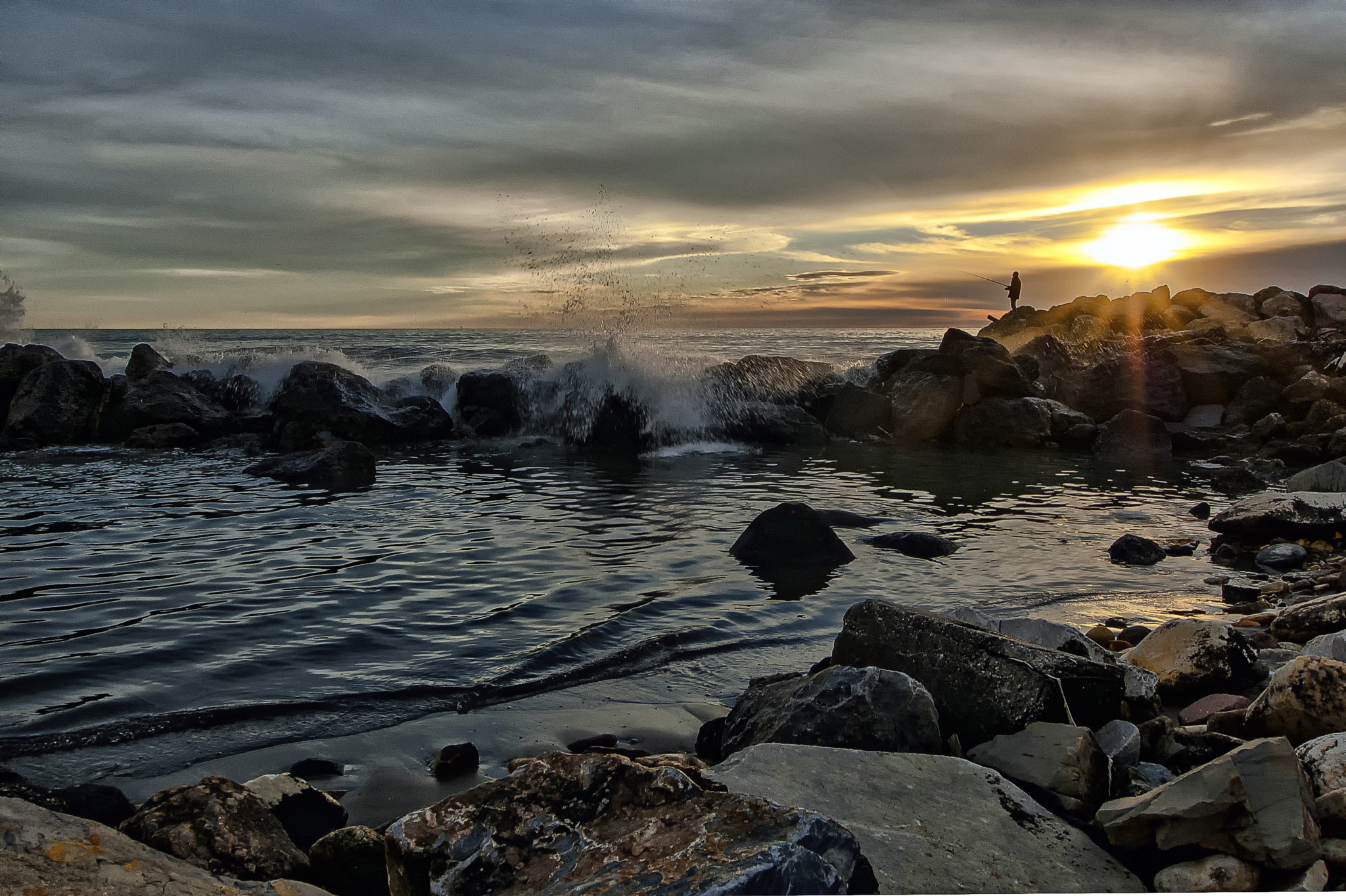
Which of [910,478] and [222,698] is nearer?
[222,698]

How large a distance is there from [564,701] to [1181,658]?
125 inches

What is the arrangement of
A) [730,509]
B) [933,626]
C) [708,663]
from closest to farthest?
[933,626]
[708,663]
[730,509]

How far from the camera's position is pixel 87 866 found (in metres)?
2.33

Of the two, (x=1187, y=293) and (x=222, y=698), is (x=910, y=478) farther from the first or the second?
(x=1187, y=293)

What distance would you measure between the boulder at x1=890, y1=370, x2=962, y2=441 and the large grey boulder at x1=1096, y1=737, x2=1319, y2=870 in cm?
1505

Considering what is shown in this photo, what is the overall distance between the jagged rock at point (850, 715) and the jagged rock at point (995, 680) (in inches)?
9.5

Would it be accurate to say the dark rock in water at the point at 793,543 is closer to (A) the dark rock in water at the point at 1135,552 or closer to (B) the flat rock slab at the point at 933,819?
(A) the dark rock in water at the point at 1135,552

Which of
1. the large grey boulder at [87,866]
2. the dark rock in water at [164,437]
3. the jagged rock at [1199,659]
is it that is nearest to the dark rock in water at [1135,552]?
the jagged rock at [1199,659]

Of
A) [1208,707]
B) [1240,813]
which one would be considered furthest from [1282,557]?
[1240,813]

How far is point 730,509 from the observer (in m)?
10.3

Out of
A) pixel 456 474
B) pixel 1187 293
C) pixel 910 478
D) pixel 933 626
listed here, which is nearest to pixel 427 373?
pixel 456 474

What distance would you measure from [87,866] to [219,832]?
0.74 metres

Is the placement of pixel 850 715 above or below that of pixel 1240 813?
below

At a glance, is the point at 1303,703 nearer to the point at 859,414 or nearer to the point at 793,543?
the point at 793,543
